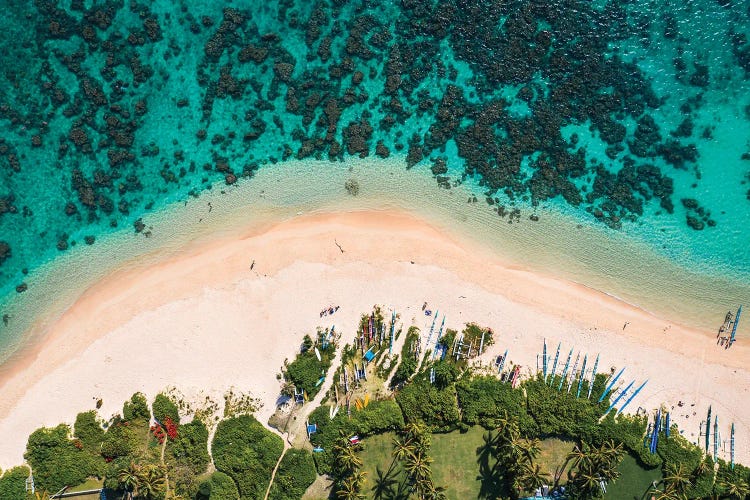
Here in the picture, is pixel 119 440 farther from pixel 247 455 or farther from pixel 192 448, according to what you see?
pixel 247 455

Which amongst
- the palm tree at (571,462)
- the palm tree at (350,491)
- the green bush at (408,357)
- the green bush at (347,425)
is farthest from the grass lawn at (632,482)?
the palm tree at (350,491)

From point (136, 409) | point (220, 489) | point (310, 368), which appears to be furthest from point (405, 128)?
point (220, 489)

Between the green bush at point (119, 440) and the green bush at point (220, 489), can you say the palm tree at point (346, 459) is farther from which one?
the green bush at point (119, 440)

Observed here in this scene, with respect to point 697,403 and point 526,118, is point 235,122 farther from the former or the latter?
point 697,403

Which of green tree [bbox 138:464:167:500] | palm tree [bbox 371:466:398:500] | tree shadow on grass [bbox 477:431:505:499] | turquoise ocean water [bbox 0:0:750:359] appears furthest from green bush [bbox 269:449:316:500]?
turquoise ocean water [bbox 0:0:750:359]

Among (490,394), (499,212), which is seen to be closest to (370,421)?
(490,394)

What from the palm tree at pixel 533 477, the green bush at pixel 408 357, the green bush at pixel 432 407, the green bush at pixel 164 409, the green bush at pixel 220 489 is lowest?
the green bush at pixel 220 489
